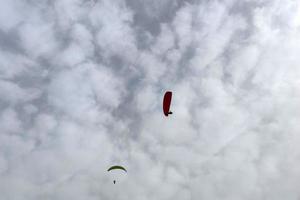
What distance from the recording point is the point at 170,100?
3986 inches

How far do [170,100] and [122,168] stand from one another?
1741 cm

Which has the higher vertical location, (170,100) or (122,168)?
(170,100)

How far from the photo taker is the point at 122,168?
10550 cm
